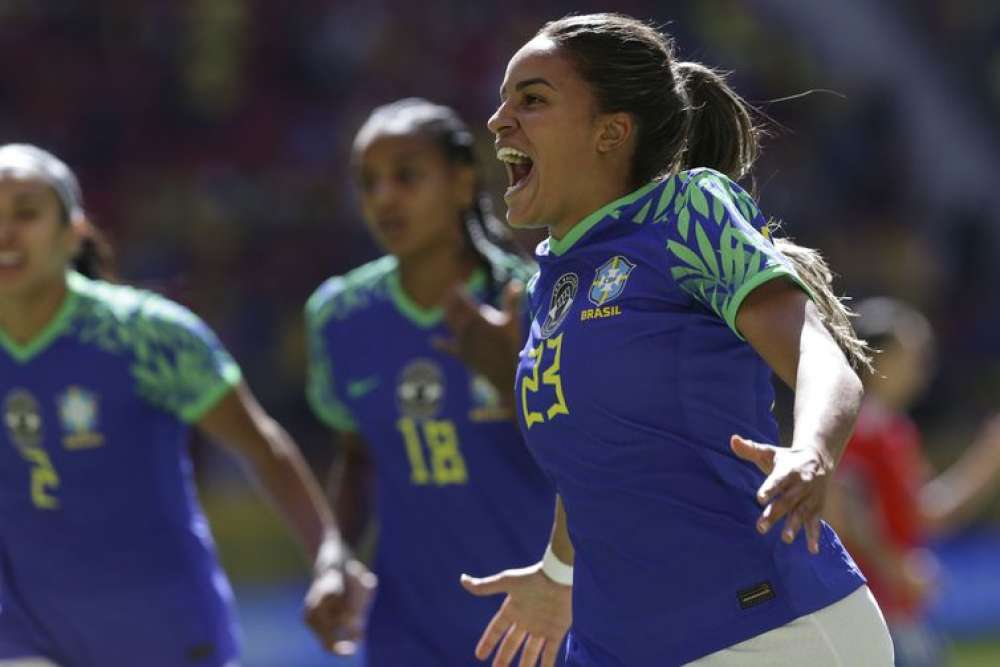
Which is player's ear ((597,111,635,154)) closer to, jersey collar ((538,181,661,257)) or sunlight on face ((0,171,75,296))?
jersey collar ((538,181,661,257))

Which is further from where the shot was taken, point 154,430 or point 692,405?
point 154,430

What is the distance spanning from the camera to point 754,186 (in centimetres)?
361

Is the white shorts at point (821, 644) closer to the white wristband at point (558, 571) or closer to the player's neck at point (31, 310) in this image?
the white wristband at point (558, 571)

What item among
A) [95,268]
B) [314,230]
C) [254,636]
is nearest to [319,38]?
[314,230]

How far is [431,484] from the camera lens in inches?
189

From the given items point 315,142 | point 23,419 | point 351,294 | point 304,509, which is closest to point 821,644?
point 304,509

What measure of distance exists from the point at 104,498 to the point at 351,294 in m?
0.95

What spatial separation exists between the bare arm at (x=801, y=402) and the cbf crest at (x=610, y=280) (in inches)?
11.3

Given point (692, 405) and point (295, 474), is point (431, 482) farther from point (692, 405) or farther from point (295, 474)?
point (692, 405)

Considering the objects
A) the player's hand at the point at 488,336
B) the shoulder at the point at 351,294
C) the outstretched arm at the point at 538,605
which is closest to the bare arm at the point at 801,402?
the outstretched arm at the point at 538,605

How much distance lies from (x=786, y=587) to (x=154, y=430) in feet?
7.59

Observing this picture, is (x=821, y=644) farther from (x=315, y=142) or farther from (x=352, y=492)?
(x=315, y=142)

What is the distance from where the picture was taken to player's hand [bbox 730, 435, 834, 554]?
2.44m

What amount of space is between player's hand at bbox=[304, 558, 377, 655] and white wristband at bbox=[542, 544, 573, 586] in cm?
118
